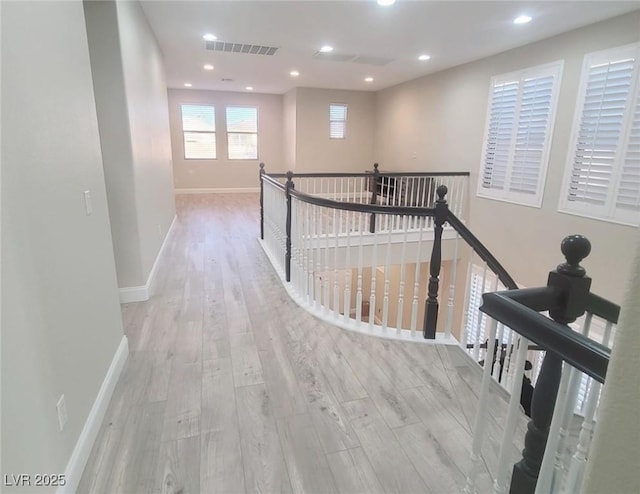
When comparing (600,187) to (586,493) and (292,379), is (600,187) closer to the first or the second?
(292,379)

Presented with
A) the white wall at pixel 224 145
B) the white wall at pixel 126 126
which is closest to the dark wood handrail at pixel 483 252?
the white wall at pixel 126 126

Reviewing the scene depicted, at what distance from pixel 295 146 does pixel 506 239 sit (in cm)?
576

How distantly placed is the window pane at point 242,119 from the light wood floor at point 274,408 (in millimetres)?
7933

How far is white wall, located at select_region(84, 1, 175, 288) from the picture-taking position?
2.94 m

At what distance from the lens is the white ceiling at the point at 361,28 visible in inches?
151

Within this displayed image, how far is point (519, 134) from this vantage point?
5121 millimetres

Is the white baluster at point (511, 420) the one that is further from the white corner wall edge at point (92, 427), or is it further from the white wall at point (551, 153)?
the white wall at point (551, 153)

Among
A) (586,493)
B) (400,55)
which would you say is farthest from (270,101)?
(586,493)

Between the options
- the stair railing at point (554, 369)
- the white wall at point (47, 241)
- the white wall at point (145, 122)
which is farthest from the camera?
the white wall at point (145, 122)

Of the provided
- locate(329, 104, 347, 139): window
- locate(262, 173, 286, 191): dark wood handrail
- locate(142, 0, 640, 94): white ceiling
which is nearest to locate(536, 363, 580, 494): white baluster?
locate(262, 173, 286, 191): dark wood handrail

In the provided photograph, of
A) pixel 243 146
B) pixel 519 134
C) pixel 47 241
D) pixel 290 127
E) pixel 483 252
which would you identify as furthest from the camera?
pixel 243 146

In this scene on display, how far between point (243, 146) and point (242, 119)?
2.41 ft

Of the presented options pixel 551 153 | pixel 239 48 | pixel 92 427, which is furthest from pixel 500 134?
pixel 92 427

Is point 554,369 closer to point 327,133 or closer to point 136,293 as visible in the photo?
point 136,293
